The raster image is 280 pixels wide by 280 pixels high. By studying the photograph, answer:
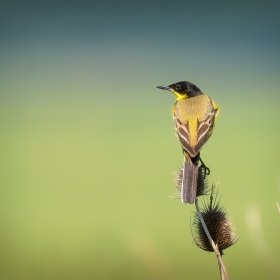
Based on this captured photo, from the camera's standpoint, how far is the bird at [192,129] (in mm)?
3750

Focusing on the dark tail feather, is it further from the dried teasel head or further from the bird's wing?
the dried teasel head

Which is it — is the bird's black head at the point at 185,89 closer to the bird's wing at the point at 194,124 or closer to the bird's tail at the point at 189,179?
the bird's wing at the point at 194,124

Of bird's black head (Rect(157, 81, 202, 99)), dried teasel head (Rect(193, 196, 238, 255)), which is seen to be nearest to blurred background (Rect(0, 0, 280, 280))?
dried teasel head (Rect(193, 196, 238, 255))

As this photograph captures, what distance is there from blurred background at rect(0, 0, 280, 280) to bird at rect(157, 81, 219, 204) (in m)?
0.73

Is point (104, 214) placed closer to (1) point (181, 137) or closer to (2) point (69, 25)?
(1) point (181, 137)

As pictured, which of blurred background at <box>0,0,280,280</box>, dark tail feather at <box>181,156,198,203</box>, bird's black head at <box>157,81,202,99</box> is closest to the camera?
dark tail feather at <box>181,156,198,203</box>

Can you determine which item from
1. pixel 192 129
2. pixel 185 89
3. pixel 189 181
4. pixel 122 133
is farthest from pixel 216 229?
pixel 122 133

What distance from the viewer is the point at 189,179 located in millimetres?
3793

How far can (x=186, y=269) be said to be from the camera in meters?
7.66

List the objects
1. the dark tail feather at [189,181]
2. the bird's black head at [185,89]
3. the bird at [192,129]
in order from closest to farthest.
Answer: the dark tail feather at [189,181]
the bird at [192,129]
the bird's black head at [185,89]

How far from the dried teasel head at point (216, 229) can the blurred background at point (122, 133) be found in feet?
1.87

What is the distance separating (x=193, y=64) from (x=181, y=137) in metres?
11.5

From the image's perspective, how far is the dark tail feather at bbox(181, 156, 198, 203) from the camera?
141 inches

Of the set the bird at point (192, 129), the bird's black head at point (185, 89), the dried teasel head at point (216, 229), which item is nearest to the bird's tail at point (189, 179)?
the bird at point (192, 129)
